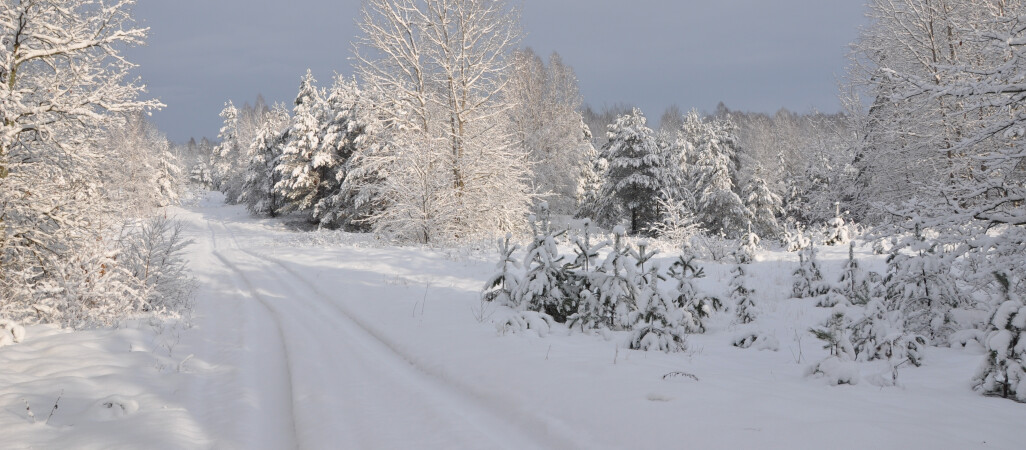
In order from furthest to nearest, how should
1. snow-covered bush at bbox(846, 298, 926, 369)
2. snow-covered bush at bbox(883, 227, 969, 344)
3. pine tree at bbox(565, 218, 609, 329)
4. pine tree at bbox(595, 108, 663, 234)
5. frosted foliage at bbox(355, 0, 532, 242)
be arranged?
pine tree at bbox(595, 108, 663, 234)
frosted foliage at bbox(355, 0, 532, 242)
pine tree at bbox(565, 218, 609, 329)
snow-covered bush at bbox(883, 227, 969, 344)
snow-covered bush at bbox(846, 298, 926, 369)

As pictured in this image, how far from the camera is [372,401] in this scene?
445cm

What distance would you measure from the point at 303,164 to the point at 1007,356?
104ft

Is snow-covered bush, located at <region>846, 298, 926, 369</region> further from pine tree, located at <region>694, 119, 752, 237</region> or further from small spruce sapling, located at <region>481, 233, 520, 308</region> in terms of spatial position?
pine tree, located at <region>694, 119, 752, 237</region>

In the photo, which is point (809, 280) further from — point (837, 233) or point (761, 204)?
point (761, 204)

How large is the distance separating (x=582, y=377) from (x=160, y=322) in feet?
22.1

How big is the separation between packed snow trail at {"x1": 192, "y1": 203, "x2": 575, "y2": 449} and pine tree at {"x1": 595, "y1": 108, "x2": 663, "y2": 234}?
75.4 feet

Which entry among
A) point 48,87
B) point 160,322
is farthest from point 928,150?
point 48,87

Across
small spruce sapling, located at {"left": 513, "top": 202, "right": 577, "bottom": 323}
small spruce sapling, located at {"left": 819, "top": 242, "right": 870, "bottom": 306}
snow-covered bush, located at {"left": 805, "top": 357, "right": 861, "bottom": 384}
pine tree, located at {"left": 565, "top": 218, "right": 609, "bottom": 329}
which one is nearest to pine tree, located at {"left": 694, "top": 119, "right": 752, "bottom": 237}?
small spruce sapling, located at {"left": 819, "top": 242, "right": 870, "bottom": 306}

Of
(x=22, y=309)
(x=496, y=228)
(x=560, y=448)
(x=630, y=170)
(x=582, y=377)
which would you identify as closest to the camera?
(x=560, y=448)

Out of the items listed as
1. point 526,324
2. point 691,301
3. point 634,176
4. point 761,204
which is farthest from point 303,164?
point 691,301

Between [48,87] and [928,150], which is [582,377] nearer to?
[48,87]

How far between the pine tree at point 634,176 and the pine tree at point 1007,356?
942 inches

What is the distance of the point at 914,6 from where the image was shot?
49.9 feet

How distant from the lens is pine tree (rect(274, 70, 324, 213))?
1169 inches
